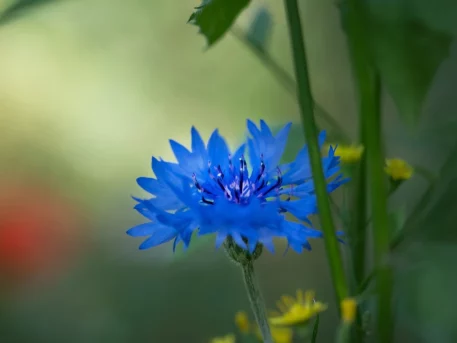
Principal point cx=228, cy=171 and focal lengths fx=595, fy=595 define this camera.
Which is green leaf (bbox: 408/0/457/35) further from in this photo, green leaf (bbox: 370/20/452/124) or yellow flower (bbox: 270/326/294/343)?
yellow flower (bbox: 270/326/294/343)

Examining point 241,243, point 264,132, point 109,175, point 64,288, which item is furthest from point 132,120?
point 241,243

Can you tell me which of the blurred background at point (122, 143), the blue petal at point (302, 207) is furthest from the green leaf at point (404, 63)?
the blurred background at point (122, 143)

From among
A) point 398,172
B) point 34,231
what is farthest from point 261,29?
point 34,231

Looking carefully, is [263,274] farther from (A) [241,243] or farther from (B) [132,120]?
(A) [241,243]

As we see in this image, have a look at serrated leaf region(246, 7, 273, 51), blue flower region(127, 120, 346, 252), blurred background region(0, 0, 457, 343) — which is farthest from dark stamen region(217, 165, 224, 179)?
blurred background region(0, 0, 457, 343)

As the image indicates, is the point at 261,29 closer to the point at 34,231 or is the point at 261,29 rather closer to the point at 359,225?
the point at 359,225

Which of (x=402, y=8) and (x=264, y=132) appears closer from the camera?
(x=402, y=8)
